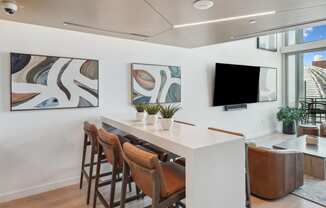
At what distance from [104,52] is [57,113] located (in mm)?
1200

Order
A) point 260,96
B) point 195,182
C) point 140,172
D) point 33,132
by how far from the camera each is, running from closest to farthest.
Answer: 1. point 195,182
2. point 140,172
3. point 33,132
4. point 260,96

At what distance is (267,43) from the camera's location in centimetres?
655

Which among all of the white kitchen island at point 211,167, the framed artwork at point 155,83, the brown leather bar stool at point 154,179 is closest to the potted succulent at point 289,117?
the framed artwork at point 155,83

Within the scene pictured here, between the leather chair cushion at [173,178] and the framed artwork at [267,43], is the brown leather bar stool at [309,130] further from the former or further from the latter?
the leather chair cushion at [173,178]

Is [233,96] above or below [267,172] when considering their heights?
above

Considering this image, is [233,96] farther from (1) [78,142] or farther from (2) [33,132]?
(2) [33,132]

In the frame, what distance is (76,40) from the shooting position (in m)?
3.37

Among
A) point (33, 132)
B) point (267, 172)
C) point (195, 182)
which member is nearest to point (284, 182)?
point (267, 172)

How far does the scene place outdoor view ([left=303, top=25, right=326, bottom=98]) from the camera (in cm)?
636

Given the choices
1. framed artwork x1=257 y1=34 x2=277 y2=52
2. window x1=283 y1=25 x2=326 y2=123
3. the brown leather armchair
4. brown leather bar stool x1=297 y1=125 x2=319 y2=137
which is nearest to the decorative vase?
window x1=283 y1=25 x2=326 y2=123

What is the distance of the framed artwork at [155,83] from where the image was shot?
3.94 m

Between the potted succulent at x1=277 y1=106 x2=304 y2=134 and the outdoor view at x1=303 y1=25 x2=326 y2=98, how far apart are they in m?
0.73

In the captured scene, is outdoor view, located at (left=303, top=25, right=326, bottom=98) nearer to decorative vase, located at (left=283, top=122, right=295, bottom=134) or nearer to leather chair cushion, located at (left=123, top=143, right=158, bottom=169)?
decorative vase, located at (left=283, top=122, right=295, bottom=134)

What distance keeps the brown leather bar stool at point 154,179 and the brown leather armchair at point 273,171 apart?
149cm
